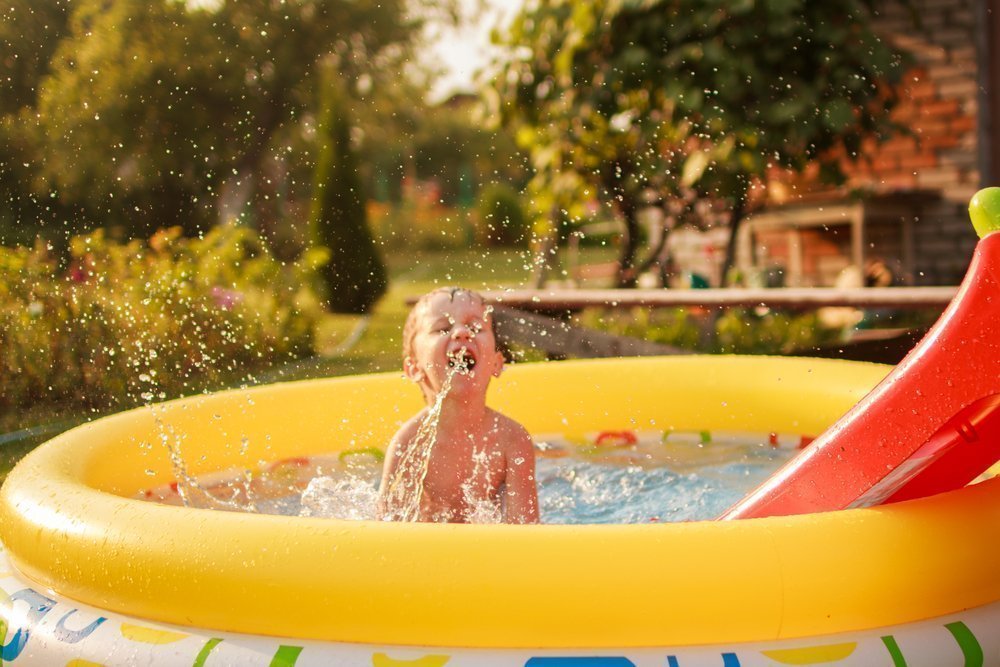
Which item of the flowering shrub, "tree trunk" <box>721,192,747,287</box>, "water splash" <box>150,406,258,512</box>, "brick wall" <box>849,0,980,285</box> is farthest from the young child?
Result: "brick wall" <box>849,0,980,285</box>

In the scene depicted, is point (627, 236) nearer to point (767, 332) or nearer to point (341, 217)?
point (767, 332)

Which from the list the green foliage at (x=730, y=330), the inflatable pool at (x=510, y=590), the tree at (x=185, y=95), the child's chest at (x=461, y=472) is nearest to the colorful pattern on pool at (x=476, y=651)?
the inflatable pool at (x=510, y=590)

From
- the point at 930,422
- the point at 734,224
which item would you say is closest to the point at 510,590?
the point at 930,422

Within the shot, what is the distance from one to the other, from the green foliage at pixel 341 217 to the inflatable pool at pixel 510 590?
10695mm

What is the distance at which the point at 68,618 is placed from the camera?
2008 mm

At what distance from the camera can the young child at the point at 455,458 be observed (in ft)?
9.49

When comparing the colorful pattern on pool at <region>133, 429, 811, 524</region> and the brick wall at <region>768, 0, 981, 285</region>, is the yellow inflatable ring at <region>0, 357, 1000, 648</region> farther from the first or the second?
the brick wall at <region>768, 0, 981, 285</region>

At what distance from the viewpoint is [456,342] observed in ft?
9.02

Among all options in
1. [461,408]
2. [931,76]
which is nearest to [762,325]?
[931,76]

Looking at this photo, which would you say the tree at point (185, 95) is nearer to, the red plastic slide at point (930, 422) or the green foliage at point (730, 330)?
the green foliage at point (730, 330)

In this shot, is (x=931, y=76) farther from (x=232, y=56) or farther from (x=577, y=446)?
(x=232, y=56)

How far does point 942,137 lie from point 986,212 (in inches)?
276

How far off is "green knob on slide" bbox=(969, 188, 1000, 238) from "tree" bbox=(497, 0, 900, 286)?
14.5ft

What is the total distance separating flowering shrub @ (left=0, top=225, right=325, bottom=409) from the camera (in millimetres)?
5895
